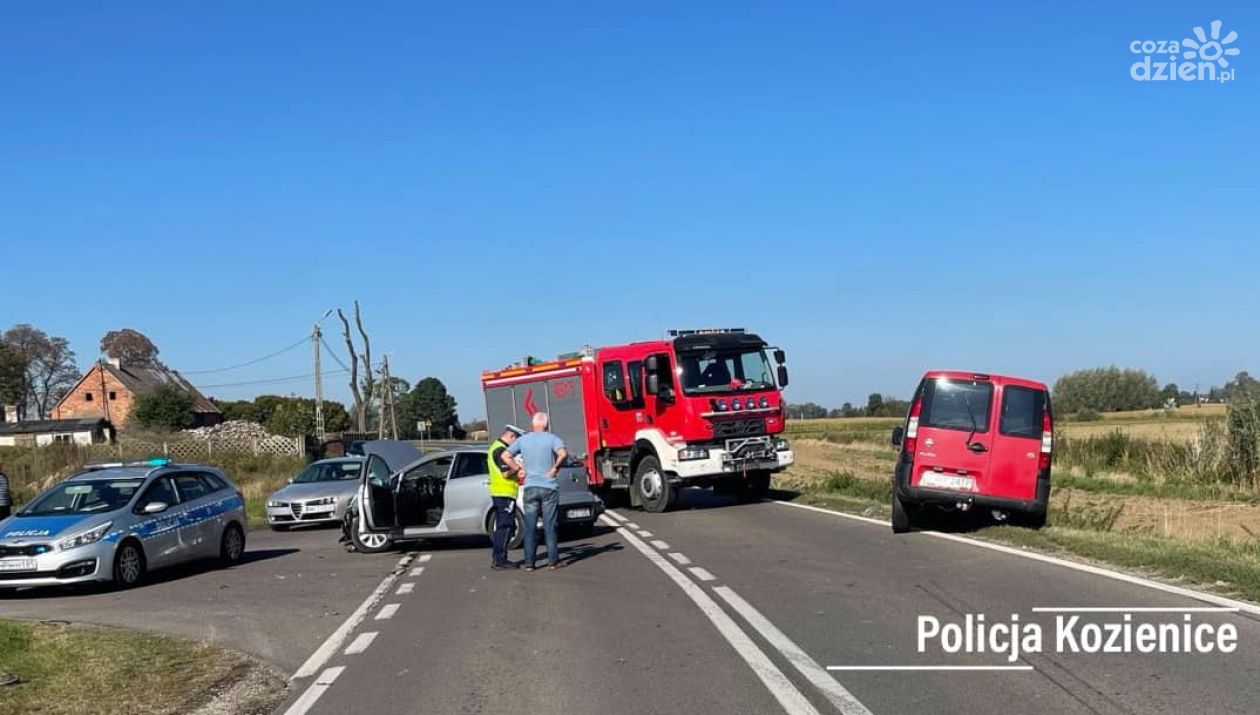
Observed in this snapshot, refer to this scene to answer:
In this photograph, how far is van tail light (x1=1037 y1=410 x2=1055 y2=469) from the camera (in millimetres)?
14977

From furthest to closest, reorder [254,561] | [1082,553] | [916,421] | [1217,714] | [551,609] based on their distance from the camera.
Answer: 1. [254,561]
2. [916,421]
3. [1082,553]
4. [551,609]
5. [1217,714]

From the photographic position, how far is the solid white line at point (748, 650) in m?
7.04

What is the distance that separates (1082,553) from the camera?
1301cm

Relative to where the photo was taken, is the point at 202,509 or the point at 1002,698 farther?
the point at 202,509

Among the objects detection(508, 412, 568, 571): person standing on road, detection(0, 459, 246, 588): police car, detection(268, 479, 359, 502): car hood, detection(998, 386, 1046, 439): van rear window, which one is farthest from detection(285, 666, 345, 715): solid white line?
detection(268, 479, 359, 502): car hood

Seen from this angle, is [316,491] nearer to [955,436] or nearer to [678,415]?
[678,415]

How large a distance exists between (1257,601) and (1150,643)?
1853 millimetres

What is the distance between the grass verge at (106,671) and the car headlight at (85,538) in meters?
2.96

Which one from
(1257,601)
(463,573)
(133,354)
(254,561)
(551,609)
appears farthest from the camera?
(133,354)

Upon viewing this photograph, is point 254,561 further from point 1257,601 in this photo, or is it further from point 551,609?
point 1257,601

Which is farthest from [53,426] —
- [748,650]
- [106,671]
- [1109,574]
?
[748,650]

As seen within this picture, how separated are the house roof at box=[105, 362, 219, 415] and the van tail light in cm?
7035

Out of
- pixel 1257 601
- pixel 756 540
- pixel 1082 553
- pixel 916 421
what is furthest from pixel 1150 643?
pixel 756 540

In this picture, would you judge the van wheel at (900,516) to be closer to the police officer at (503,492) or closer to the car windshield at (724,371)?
the police officer at (503,492)
